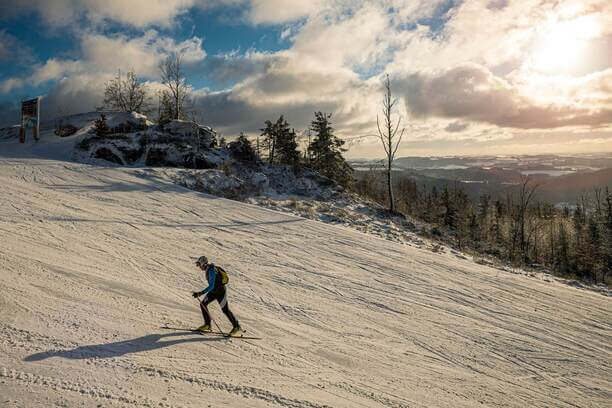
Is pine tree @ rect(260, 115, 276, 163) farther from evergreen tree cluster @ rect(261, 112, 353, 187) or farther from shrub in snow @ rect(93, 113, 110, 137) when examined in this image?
shrub in snow @ rect(93, 113, 110, 137)

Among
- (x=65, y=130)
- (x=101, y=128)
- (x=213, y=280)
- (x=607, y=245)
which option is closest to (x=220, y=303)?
(x=213, y=280)

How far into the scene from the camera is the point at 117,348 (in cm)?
666

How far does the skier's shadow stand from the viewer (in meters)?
6.18

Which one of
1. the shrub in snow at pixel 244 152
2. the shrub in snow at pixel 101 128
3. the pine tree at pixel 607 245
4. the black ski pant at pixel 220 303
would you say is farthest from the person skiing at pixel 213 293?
the pine tree at pixel 607 245

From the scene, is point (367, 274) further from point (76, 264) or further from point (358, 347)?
point (76, 264)

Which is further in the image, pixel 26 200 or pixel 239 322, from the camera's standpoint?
pixel 26 200

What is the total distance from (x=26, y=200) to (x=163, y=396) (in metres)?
13.5

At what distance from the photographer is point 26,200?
1448cm

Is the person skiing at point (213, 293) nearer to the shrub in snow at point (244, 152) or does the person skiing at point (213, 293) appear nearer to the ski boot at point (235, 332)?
the ski boot at point (235, 332)

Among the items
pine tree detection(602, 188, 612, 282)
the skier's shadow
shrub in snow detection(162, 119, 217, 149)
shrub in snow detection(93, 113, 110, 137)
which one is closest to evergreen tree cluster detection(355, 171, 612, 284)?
pine tree detection(602, 188, 612, 282)

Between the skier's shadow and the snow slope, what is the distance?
0.04m

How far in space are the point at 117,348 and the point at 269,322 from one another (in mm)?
3414

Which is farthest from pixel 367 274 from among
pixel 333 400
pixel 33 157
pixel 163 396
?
pixel 33 157

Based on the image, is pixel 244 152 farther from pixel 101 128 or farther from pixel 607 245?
pixel 607 245
